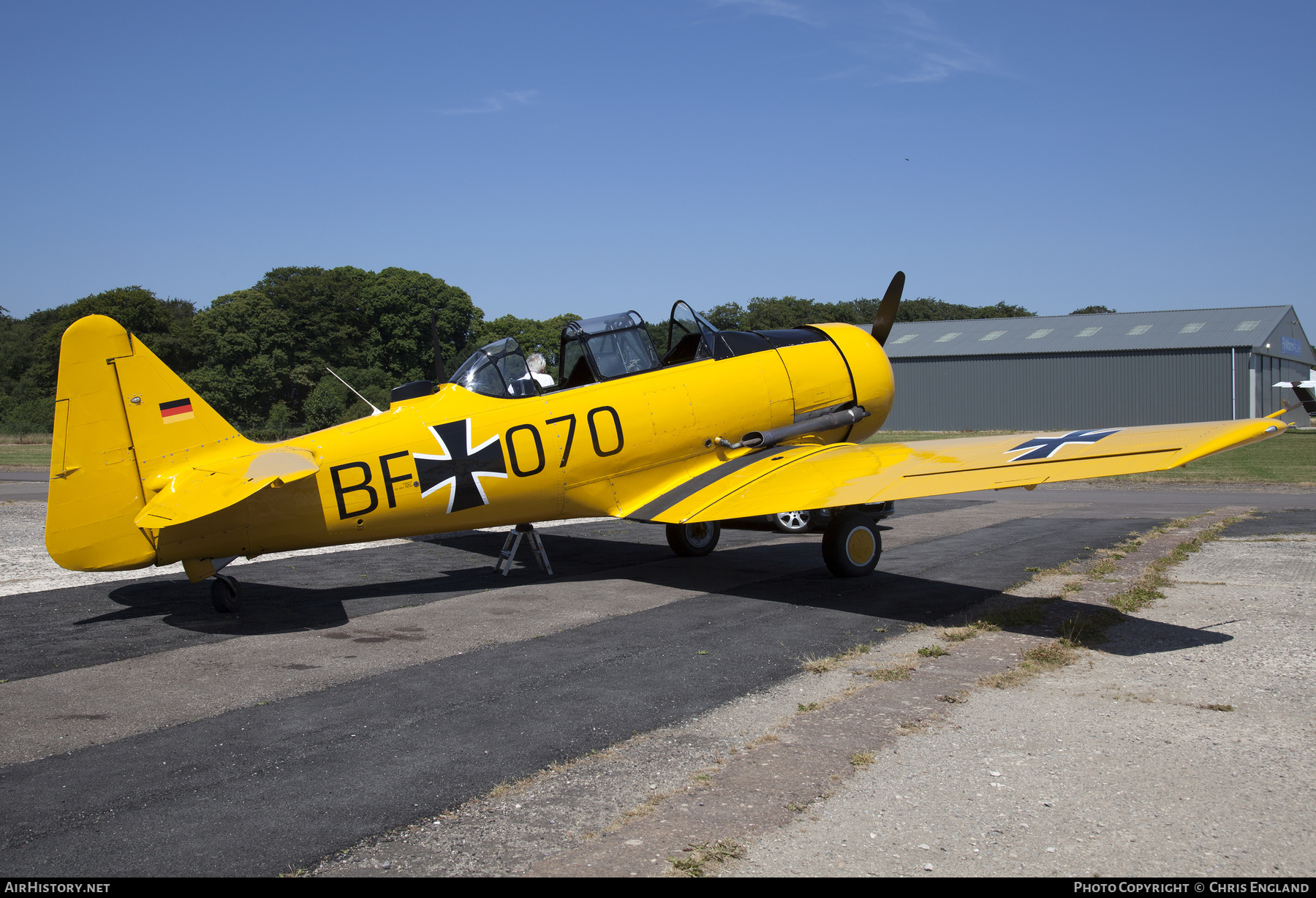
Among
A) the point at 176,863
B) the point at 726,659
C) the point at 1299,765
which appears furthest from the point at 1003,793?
the point at 176,863

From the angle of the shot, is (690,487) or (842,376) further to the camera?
(842,376)

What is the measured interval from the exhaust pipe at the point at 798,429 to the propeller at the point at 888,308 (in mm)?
1872

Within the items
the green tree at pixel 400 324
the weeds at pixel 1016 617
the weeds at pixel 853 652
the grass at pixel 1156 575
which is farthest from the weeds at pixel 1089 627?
the green tree at pixel 400 324

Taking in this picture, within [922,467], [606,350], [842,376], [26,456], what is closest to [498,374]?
[606,350]

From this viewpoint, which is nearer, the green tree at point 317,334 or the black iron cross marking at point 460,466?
the black iron cross marking at point 460,466

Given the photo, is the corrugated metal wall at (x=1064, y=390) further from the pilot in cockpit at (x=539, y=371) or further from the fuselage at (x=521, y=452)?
the pilot in cockpit at (x=539, y=371)

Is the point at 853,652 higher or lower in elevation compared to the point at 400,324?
lower

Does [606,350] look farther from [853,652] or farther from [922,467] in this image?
[853,652]

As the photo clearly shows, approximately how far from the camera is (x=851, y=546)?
9469 millimetres

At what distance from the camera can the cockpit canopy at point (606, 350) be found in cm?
984

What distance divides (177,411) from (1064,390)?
4982 cm

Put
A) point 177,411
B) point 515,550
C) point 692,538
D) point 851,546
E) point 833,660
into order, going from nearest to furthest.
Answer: point 833,660, point 177,411, point 851,546, point 515,550, point 692,538

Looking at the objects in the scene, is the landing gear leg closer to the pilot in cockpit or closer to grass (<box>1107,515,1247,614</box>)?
the pilot in cockpit

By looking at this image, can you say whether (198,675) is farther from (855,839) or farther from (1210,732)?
(1210,732)
